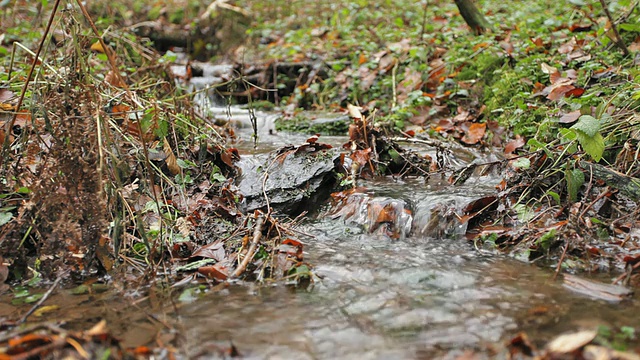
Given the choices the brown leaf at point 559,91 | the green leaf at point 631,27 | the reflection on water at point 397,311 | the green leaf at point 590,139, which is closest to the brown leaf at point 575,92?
the brown leaf at point 559,91

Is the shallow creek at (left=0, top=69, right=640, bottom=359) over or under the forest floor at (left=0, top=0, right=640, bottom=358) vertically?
under

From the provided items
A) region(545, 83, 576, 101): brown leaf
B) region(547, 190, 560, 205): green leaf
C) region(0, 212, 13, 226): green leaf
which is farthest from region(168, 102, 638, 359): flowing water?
region(545, 83, 576, 101): brown leaf

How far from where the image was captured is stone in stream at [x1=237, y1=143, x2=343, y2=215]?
379 cm

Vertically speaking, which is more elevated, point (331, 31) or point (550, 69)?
point (331, 31)

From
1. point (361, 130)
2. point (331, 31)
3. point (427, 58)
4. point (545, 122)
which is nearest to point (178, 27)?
point (331, 31)

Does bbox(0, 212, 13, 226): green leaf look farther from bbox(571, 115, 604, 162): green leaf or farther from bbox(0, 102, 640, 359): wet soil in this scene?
bbox(571, 115, 604, 162): green leaf

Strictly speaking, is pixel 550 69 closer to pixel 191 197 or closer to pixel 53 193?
pixel 191 197

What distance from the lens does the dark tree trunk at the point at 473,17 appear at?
6.73 m

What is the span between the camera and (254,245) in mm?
2818

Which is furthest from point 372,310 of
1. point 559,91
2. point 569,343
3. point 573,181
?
point 559,91

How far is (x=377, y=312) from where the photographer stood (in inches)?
89.4

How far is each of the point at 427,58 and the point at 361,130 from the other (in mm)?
2670

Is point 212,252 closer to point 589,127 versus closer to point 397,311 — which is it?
point 397,311

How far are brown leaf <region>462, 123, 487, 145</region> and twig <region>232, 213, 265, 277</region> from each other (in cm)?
270
